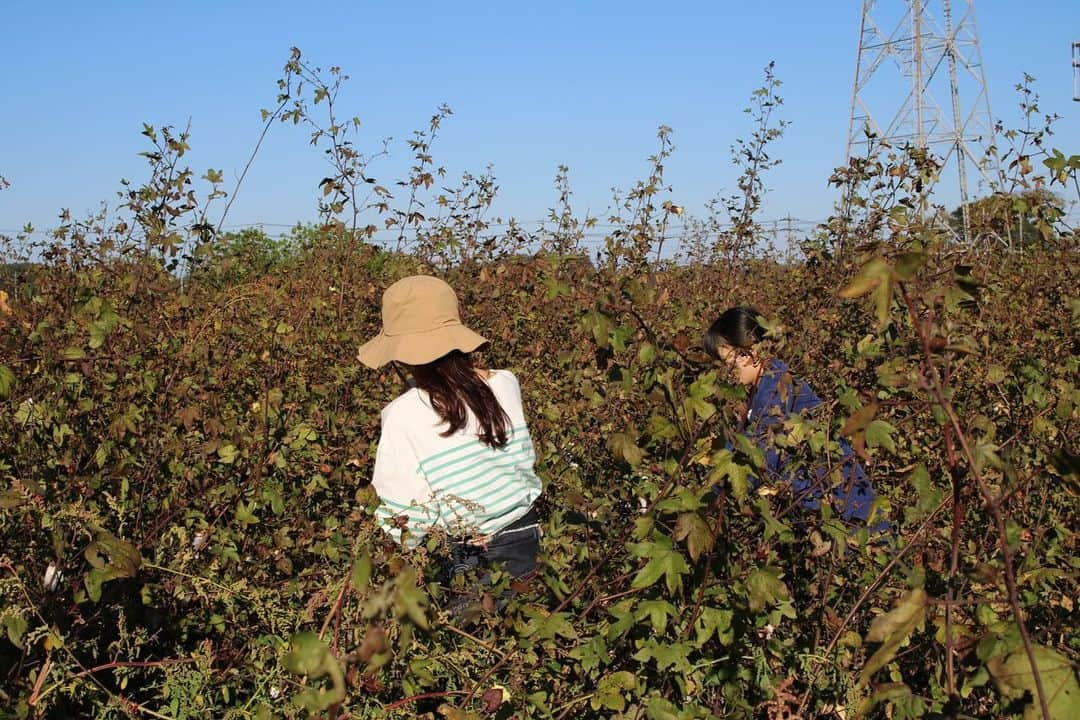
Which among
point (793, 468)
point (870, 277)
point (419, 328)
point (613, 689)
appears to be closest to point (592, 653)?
point (613, 689)

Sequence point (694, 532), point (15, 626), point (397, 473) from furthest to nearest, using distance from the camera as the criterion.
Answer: point (397, 473) < point (15, 626) < point (694, 532)

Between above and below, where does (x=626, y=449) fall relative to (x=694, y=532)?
above

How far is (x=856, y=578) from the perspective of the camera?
2.49m

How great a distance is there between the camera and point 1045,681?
1.34m

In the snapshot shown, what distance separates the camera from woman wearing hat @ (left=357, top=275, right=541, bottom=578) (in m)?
2.66

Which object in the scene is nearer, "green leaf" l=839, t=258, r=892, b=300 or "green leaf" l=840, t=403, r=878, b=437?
"green leaf" l=839, t=258, r=892, b=300

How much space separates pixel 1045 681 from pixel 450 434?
5.39 ft

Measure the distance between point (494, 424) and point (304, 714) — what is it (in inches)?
37.2

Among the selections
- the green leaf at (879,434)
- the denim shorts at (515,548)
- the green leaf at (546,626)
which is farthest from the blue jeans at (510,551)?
the green leaf at (879,434)

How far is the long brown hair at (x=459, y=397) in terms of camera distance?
2693 mm

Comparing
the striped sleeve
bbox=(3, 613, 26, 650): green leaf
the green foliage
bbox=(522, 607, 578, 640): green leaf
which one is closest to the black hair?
the green foliage

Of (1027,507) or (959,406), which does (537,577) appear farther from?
(959,406)

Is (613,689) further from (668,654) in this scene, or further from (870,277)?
(870,277)

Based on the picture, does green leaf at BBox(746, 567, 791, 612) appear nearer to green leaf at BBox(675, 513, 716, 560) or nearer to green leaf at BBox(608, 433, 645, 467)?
green leaf at BBox(675, 513, 716, 560)
